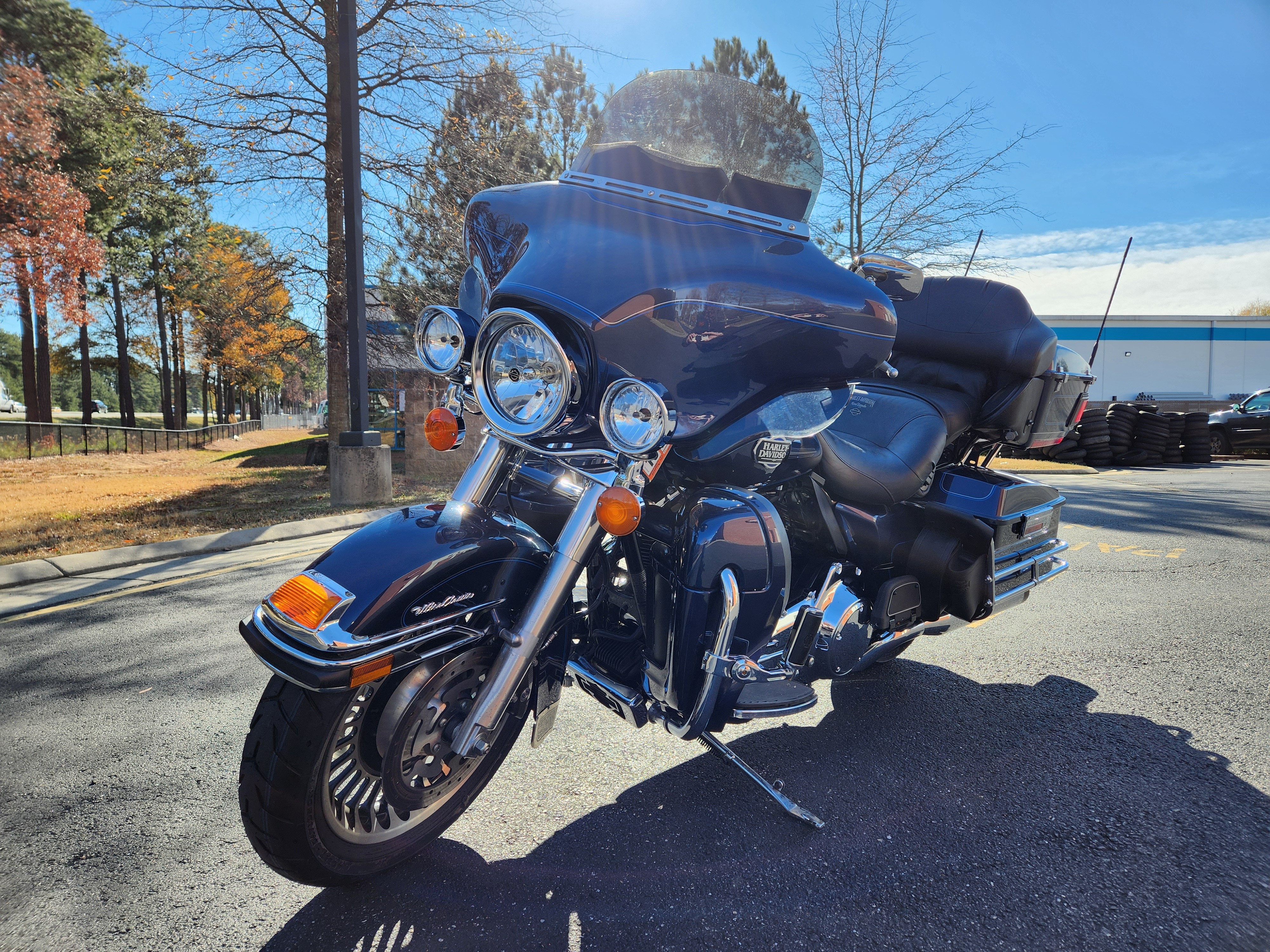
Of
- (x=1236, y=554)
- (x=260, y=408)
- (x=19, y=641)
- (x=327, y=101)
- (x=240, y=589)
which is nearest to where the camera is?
(x=19, y=641)

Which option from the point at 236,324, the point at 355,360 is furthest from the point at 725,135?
the point at 236,324

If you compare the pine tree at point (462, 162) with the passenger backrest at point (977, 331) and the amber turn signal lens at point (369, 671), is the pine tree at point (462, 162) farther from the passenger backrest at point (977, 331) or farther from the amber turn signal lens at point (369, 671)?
the amber turn signal lens at point (369, 671)

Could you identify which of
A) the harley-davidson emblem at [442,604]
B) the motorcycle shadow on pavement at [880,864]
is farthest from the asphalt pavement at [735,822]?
the harley-davidson emblem at [442,604]

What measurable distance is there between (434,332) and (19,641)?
3.49 meters

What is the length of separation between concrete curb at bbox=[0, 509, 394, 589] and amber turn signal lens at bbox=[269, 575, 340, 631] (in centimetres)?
273

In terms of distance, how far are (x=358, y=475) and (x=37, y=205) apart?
8775 millimetres

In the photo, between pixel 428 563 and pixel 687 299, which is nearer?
pixel 428 563

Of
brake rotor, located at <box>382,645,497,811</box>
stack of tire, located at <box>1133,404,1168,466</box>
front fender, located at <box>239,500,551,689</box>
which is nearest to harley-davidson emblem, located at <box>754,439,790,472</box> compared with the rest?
front fender, located at <box>239,500,551,689</box>

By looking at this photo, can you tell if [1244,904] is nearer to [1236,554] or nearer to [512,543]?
[512,543]

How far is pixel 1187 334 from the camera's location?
3734cm

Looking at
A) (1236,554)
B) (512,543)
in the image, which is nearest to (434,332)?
(512,543)

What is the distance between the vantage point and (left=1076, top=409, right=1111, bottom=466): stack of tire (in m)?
15.5

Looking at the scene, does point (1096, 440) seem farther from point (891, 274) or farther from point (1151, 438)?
point (891, 274)

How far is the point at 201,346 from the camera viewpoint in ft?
115
